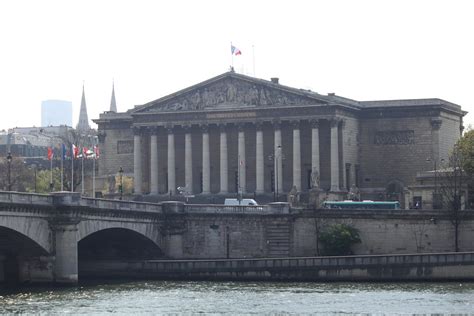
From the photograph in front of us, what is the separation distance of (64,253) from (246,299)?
15648 millimetres

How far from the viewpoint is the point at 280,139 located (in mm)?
159500

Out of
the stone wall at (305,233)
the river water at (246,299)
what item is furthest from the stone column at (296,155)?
the river water at (246,299)

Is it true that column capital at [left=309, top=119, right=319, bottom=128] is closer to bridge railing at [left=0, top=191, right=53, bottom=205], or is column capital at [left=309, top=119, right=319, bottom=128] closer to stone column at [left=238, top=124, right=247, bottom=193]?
stone column at [left=238, top=124, right=247, bottom=193]

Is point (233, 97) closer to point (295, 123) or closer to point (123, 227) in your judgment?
point (295, 123)

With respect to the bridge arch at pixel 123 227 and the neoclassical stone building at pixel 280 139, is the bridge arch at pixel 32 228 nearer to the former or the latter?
the bridge arch at pixel 123 227

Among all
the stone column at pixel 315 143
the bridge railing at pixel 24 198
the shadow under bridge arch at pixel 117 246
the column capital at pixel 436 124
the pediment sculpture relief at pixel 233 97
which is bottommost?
the shadow under bridge arch at pixel 117 246

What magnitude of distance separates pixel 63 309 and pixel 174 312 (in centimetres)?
679

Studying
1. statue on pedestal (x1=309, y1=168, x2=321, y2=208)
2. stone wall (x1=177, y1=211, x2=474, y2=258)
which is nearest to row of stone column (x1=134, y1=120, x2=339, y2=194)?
statue on pedestal (x1=309, y1=168, x2=321, y2=208)

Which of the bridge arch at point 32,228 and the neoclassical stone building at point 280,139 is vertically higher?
the neoclassical stone building at point 280,139

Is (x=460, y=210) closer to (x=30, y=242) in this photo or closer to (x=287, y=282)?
(x=287, y=282)

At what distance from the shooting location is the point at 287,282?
337 ft

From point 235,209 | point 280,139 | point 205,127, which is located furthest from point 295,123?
point 235,209

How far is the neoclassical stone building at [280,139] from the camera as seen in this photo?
15838 cm

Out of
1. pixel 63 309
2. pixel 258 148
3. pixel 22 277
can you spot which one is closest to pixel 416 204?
pixel 258 148
